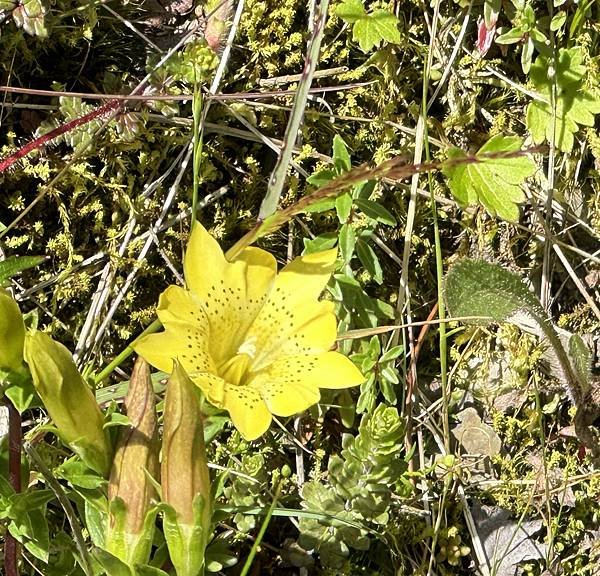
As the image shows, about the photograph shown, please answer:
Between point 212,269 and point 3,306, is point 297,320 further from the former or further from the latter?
point 3,306

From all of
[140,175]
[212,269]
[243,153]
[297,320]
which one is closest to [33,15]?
[140,175]

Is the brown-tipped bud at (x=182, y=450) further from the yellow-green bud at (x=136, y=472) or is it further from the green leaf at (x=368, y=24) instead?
the green leaf at (x=368, y=24)

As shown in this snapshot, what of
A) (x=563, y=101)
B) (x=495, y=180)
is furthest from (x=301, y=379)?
(x=563, y=101)

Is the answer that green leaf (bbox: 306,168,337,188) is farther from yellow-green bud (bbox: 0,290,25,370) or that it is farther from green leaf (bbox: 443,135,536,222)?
yellow-green bud (bbox: 0,290,25,370)

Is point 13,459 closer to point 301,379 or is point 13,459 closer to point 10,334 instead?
point 10,334

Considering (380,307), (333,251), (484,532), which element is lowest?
(484,532)

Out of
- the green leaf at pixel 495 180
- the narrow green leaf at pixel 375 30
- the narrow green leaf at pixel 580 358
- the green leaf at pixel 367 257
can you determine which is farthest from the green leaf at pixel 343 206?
the narrow green leaf at pixel 580 358
